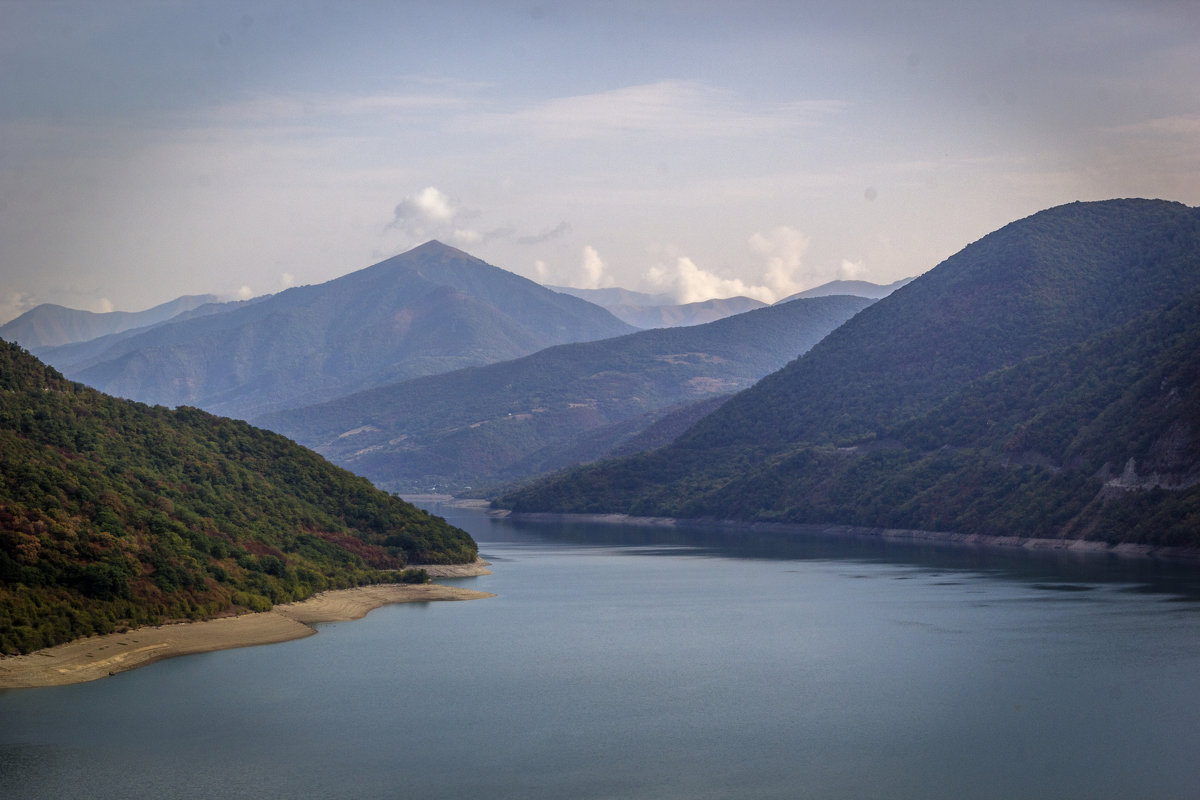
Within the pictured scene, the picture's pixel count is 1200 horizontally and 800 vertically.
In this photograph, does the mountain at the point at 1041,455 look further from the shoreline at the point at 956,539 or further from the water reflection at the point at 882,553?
the water reflection at the point at 882,553

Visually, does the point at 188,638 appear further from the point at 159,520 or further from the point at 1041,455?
the point at 1041,455

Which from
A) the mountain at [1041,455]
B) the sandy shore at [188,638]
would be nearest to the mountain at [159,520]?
the sandy shore at [188,638]

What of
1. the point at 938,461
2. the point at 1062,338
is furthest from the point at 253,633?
the point at 1062,338

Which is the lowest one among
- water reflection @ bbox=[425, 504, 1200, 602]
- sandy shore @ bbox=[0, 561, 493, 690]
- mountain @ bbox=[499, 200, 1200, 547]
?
sandy shore @ bbox=[0, 561, 493, 690]

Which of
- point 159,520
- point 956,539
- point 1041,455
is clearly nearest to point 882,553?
point 956,539

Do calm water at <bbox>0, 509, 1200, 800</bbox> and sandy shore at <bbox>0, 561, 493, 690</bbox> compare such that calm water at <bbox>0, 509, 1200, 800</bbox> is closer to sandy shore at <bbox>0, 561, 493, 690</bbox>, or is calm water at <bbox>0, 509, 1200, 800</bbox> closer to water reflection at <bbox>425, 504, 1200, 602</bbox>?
sandy shore at <bbox>0, 561, 493, 690</bbox>

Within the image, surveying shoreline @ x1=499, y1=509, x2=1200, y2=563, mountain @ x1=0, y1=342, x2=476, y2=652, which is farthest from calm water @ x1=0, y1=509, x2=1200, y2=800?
shoreline @ x1=499, y1=509, x2=1200, y2=563

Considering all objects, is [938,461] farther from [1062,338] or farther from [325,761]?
[325,761]
